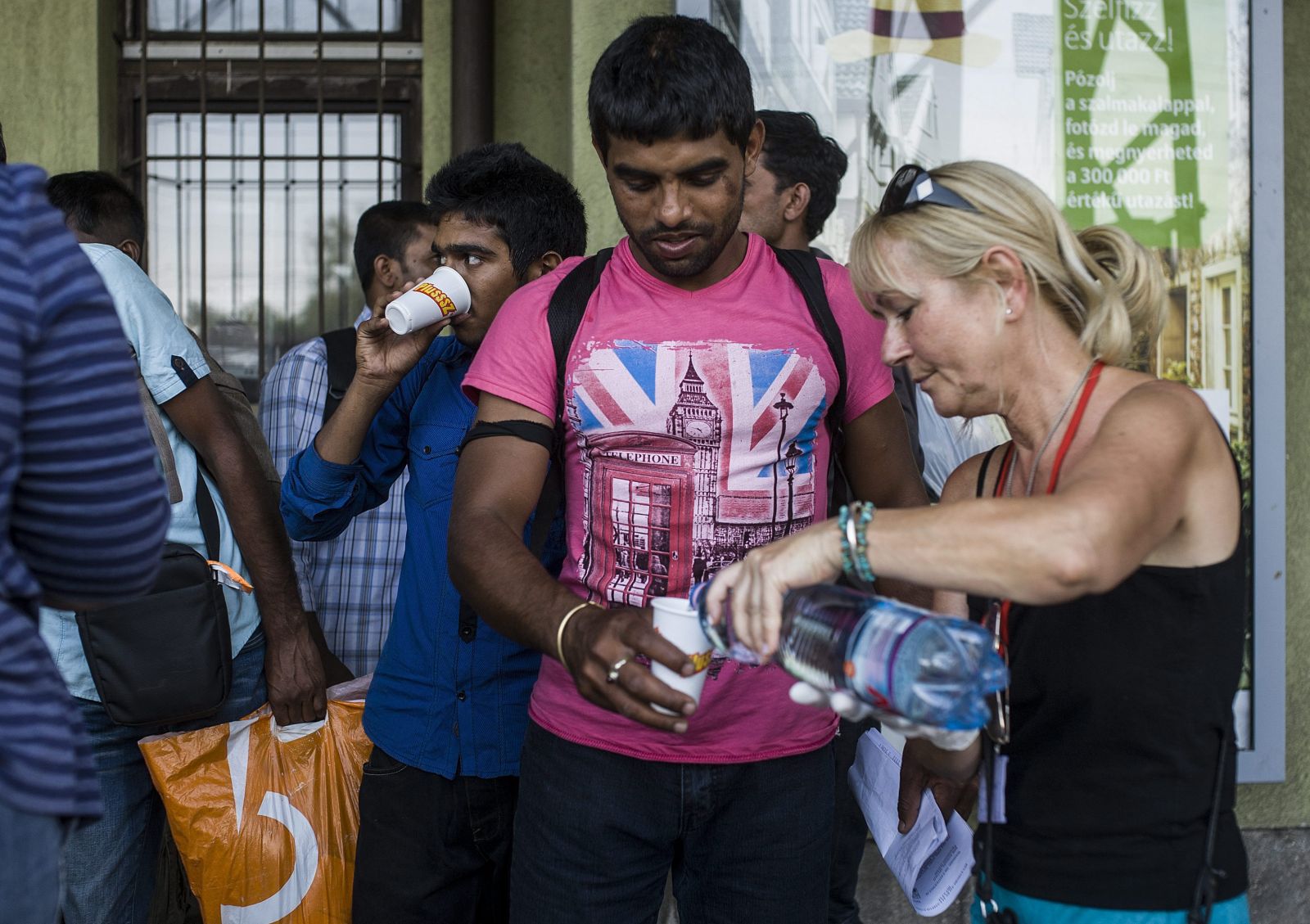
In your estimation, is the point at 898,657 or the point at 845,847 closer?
the point at 898,657

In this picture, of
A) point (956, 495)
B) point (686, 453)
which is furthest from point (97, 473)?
point (956, 495)

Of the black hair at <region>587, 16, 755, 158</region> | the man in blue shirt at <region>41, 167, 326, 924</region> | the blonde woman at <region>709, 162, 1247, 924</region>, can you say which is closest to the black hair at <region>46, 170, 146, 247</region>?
the man in blue shirt at <region>41, 167, 326, 924</region>

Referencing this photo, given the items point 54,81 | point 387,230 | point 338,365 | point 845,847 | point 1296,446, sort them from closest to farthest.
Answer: point 845,847 < point 338,365 < point 1296,446 < point 387,230 < point 54,81

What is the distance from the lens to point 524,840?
214 centimetres

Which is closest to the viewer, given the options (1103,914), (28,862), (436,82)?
(28,862)

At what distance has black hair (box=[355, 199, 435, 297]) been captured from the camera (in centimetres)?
388

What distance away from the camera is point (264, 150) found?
14.9 feet

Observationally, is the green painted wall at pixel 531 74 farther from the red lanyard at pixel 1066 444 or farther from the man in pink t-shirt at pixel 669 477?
the red lanyard at pixel 1066 444

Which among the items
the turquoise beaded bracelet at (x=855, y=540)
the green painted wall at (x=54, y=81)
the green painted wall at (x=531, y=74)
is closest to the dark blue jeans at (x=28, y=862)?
the turquoise beaded bracelet at (x=855, y=540)

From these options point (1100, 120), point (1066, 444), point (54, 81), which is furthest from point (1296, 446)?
point (54, 81)

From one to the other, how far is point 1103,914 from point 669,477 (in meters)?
0.89

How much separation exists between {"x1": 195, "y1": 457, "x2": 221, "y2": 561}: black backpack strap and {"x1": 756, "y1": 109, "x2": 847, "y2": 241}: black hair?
153cm

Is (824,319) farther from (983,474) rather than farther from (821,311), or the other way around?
(983,474)

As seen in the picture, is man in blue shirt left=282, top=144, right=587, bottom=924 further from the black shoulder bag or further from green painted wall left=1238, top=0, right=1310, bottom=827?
green painted wall left=1238, top=0, right=1310, bottom=827
